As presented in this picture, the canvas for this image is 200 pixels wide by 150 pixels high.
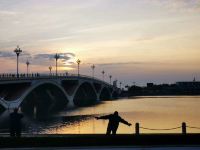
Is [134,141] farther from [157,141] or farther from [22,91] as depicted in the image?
[22,91]

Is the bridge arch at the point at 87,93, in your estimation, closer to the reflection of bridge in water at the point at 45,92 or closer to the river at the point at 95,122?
the reflection of bridge in water at the point at 45,92

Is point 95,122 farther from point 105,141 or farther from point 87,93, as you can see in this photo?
point 87,93

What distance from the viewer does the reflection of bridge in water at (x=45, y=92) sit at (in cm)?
9764

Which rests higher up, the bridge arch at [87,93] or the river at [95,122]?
the bridge arch at [87,93]

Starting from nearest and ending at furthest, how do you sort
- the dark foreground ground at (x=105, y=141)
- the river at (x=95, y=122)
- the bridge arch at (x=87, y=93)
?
Answer: the dark foreground ground at (x=105, y=141)
the river at (x=95, y=122)
the bridge arch at (x=87, y=93)

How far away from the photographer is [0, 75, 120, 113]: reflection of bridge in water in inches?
3844

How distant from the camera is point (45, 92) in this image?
147875mm

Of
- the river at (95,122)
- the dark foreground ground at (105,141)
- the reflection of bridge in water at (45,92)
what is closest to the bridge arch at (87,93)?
the reflection of bridge in water at (45,92)

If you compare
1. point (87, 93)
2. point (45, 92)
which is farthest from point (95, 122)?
point (87, 93)

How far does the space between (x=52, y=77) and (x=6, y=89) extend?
60.2ft

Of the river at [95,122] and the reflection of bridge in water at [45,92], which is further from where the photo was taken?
the reflection of bridge in water at [45,92]

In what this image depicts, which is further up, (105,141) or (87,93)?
(87,93)

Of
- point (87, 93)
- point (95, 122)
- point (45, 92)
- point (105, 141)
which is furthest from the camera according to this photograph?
point (87, 93)

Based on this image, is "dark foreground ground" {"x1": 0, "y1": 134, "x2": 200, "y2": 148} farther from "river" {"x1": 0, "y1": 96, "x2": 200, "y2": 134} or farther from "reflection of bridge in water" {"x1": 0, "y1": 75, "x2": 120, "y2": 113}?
"reflection of bridge in water" {"x1": 0, "y1": 75, "x2": 120, "y2": 113}
